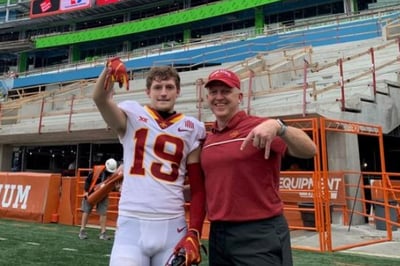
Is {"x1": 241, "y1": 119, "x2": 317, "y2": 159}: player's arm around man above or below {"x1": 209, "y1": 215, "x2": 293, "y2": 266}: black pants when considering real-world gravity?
above

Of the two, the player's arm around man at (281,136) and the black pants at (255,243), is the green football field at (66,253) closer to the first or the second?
the black pants at (255,243)

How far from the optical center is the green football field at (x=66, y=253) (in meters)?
6.43

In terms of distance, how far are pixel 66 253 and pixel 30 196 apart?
5191mm

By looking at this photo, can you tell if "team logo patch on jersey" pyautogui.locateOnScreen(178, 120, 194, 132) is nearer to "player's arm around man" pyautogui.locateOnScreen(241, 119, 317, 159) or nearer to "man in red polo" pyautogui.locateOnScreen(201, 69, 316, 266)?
"man in red polo" pyautogui.locateOnScreen(201, 69, 316, 266)

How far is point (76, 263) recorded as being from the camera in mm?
6340

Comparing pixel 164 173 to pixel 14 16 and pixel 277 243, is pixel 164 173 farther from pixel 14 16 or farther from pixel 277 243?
pixel 14 16

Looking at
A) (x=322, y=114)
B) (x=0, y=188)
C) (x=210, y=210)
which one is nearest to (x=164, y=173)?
(x=210, y=210)

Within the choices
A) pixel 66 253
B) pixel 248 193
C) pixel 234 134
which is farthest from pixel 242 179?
pixel 66 253

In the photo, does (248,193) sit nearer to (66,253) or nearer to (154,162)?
(154,162)

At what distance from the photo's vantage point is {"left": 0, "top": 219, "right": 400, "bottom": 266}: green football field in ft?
21.1

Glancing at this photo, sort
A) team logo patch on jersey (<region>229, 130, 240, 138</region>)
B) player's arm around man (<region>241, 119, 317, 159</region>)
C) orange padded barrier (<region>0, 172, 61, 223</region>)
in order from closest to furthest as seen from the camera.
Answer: player's arm around man (<region>241, 119, 317, 159</region>) < team logo patch on jersey (<region>229, 130, 240, 138</region>) < orange padded barrier (<region>0, 172, 61, 223</region>)

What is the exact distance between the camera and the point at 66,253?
7.05m

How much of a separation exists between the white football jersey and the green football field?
13.3 ft

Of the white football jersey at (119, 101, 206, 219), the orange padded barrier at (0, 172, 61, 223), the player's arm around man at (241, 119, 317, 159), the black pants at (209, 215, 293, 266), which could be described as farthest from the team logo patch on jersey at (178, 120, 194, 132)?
the orange padded barrier at (0, 172, 61, 223)
